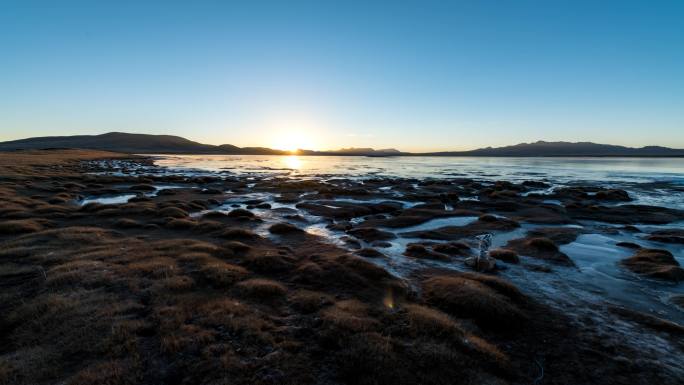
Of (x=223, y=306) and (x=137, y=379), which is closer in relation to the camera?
(x=137, y=379)

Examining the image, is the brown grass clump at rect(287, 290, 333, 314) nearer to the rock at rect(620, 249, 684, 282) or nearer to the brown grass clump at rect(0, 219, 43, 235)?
the rock at rect(620, 249, 684, 282)

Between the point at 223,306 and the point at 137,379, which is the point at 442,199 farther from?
the point at 137,379

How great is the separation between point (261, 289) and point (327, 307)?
3112mm

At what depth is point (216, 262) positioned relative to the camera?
58.0ft

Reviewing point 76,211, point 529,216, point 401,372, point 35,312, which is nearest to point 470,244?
point 529,216

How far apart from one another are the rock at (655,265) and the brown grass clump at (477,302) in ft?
34.8

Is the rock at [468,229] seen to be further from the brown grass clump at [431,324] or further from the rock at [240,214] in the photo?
the brown grass clump at [431,324]

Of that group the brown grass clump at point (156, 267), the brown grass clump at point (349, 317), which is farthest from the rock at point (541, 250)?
the brown grass clump at point (156, 267)

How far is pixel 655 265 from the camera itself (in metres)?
19.4

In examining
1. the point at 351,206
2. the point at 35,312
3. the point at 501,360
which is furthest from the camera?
the point at 351,206

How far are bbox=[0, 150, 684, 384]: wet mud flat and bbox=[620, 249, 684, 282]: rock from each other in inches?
4.6

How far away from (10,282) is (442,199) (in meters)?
44.9

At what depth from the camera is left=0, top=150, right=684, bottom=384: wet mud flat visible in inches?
359

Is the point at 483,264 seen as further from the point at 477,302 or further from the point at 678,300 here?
the point at 678,300
